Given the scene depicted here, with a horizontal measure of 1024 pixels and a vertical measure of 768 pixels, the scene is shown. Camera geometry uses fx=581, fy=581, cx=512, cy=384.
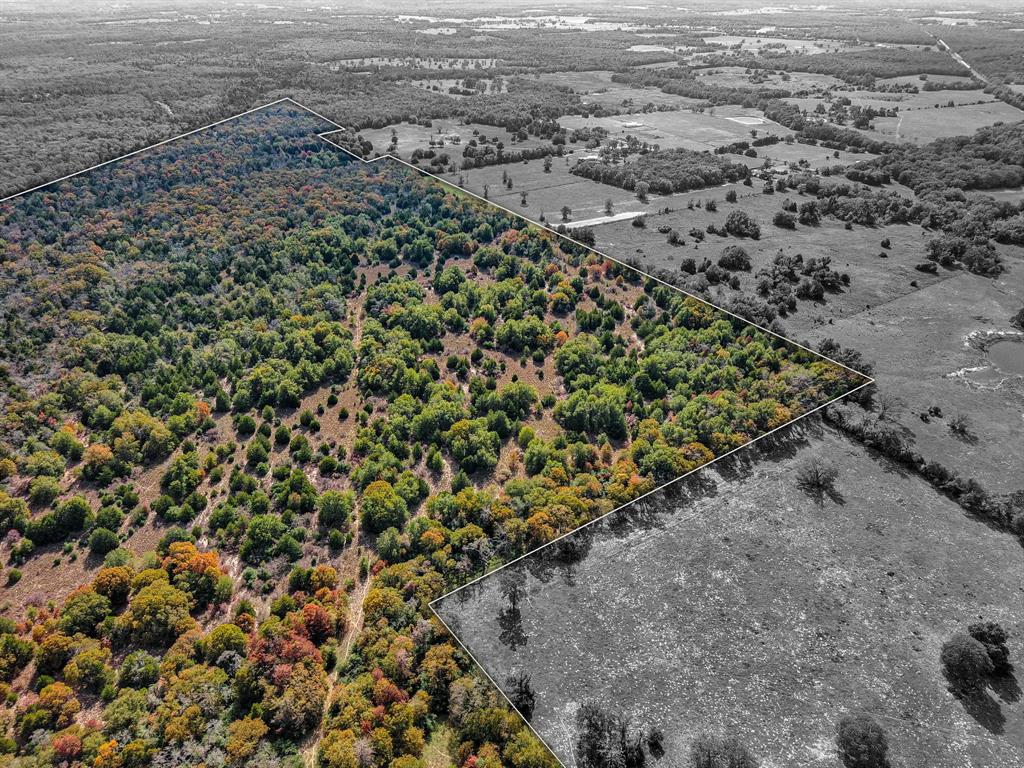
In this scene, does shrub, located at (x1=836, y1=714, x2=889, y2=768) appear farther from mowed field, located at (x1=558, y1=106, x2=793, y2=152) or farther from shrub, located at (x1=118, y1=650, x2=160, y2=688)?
mowed field, located at (x1=558, y1=106, x2=793, y2=152)

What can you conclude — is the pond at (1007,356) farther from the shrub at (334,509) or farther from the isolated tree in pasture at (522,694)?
the shrub at (334,509)

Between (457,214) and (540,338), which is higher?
(457,214)

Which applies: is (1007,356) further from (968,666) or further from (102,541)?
(102,541)

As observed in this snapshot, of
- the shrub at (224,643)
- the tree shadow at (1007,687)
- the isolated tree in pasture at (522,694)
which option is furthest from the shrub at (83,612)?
the tree shadow at (1007,687)

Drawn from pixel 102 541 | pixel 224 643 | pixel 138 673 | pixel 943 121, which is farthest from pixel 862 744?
pixel 943 121

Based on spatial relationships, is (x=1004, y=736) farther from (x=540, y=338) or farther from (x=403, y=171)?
(x=403, y=171)

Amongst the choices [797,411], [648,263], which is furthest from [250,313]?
[797,411]
